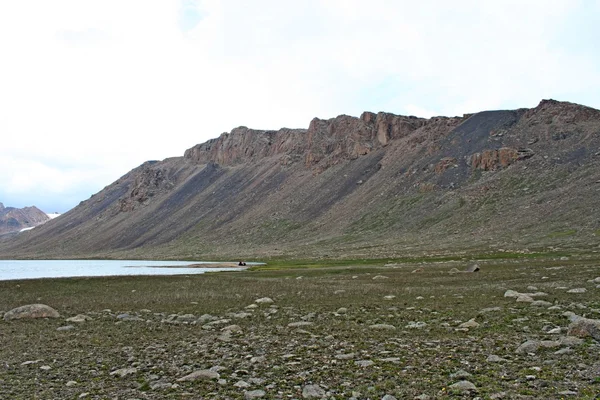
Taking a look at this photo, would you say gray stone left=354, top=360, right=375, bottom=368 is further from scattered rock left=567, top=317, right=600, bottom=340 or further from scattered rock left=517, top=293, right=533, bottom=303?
scattered rock left=517, top=293, right=533, bottom=303

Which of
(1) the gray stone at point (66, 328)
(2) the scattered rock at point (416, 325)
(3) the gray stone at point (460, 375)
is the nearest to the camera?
(3) the gray stone at point (460, 375)

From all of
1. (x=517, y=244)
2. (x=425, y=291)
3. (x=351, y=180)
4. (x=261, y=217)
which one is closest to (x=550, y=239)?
(x=517, y=244)

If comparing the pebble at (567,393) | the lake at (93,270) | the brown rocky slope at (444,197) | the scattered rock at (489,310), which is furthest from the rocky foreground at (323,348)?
the brown rocky slope at (444,197)

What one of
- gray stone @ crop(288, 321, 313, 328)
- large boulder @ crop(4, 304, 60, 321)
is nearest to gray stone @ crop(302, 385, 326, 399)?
gray stone @ crop(288, 321, 313, 328)

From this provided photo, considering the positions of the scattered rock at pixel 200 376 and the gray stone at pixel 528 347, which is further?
the gray stone at pixel 528 347

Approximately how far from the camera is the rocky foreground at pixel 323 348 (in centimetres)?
1045

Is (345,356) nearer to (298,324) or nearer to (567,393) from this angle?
(567,393)

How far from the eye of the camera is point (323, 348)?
14.5 meters

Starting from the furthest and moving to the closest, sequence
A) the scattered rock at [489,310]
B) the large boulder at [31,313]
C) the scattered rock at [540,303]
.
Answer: the large boulder at [31,313] → the scattered rock at [540,303] → the scattered rock at [489,310]

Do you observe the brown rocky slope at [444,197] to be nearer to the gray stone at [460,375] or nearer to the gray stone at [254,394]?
the gray stone at [460,375]

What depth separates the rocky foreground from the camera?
10453 millimetres

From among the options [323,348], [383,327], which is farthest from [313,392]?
[383,327]

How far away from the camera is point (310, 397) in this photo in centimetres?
993

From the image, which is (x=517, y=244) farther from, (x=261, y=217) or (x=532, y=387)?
(x=261, y=217)
